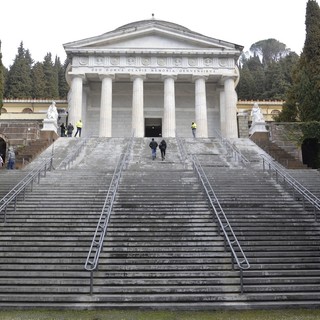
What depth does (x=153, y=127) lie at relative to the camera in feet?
128

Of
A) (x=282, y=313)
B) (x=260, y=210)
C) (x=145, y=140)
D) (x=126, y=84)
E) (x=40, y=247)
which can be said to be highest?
(x=126, y=84)

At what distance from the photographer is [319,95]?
26109 mm

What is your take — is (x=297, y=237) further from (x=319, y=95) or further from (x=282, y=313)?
(x=319, y=95)

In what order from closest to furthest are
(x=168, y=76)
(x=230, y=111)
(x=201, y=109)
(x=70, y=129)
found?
(x=70, y=129)
(x=201, y=109)
(x=230, y=111)
(x=168, y=76)

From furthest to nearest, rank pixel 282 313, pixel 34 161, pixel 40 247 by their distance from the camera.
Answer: pixel 34 161 < pixel 40 247 < pixel 282 313

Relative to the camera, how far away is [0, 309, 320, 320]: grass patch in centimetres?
719

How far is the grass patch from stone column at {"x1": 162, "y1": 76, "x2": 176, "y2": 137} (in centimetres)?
2468

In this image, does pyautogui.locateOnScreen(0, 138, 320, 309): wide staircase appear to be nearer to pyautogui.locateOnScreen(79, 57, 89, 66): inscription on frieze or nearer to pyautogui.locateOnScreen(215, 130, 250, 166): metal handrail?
pyautogui.locateOnScreen(215, 130, 250, 166): metal handrail

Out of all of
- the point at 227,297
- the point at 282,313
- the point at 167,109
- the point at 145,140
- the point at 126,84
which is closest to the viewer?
the point at 282,313

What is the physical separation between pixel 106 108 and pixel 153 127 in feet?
24.3

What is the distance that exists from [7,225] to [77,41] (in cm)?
2615

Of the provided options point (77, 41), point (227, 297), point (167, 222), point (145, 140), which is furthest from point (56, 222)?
point (77, 41)

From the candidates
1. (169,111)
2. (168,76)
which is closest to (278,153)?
(169,111)

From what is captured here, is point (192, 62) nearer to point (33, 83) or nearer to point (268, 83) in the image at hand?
point (268, 83)
